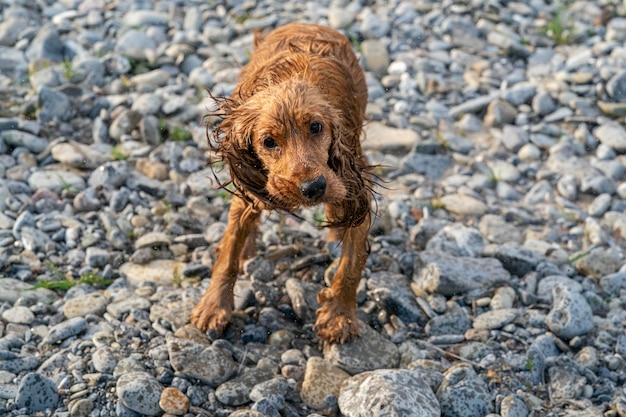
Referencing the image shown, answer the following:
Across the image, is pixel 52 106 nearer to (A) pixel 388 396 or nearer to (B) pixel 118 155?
(B) pixel 118 155

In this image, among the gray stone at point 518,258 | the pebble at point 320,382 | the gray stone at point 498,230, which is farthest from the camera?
the gray stone at point 498,230

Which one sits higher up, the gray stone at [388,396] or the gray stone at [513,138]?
the gray stone at [388,396]

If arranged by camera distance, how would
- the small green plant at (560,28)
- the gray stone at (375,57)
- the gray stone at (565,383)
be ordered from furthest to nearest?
the small green plant at (560,28) → the gray stone at (375,57) → the gray stone at (565,383)

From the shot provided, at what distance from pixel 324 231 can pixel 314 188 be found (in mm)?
2512

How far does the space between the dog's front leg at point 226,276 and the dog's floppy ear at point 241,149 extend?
0.64 metres

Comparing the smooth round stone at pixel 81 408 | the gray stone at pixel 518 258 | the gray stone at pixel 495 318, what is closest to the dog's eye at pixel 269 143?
the smooth round stone at pixel 81 408

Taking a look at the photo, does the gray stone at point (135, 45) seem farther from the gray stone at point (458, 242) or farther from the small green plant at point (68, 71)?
the gray stone at point (458, 242)

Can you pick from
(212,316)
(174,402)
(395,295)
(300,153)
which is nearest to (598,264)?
(395,295)

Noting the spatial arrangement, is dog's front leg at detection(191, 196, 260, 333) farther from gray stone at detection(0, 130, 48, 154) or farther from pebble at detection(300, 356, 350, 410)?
gray stone at detection(0, 130, 48, 154)

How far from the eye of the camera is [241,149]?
13.6 feet

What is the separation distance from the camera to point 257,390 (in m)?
4.51

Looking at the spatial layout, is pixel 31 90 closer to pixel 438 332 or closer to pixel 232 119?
pixel 232 119

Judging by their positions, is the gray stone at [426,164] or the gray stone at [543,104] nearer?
the gray stone at [426,164]

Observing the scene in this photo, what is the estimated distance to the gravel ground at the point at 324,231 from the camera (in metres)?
4.61
